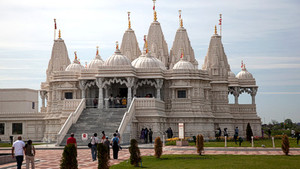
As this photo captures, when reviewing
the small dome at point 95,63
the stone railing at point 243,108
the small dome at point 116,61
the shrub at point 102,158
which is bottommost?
the shrub at point 102,158

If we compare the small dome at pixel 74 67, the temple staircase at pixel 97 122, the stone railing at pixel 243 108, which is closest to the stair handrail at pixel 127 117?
the temple staircase at pixel 97 122

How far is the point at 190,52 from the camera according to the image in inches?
2250

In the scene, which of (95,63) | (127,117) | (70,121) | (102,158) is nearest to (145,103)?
(127,117)

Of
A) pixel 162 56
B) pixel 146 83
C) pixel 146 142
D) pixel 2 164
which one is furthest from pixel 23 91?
pixel 2 164

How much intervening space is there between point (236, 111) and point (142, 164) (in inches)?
1446

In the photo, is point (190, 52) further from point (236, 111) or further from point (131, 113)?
point (131, 113)

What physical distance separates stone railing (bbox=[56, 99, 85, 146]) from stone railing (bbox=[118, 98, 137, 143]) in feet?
13.6

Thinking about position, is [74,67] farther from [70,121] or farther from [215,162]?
[215,162]

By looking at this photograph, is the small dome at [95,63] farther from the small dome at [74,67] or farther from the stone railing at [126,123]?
the stone railing at [126,123]

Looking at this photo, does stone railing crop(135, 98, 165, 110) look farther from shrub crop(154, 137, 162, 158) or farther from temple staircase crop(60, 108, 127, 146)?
shrub crop(154, 137, 162, 158)

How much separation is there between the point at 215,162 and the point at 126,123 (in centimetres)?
1799

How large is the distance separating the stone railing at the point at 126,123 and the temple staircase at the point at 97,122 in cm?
73

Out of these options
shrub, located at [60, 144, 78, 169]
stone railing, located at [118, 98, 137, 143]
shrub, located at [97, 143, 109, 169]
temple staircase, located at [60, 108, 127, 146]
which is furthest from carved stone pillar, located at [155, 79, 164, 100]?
shrub, located at [60, 144, 78, 169]

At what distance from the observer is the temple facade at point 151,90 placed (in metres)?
44.0
